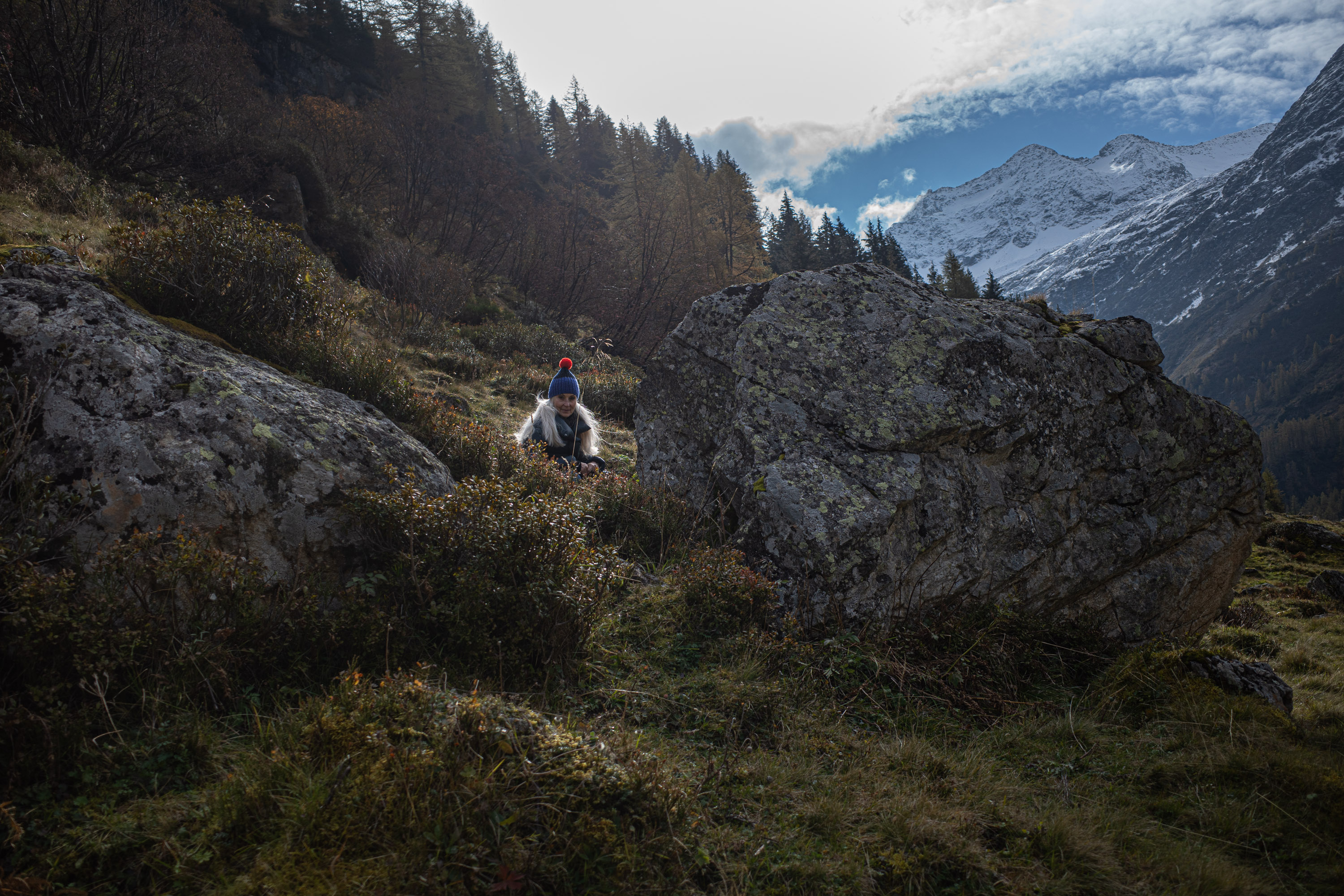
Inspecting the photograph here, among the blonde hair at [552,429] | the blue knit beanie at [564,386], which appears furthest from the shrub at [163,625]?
the blue knit beanie at [564,386]

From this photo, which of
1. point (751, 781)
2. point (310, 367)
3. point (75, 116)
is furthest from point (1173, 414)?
point (75, 116)

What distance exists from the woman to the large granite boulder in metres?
0.93

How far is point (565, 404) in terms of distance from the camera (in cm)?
746

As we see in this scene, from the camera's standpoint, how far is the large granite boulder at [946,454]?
4766 millimetres

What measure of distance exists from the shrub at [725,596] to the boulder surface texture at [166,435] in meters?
2.33

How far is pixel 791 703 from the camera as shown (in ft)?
11.3

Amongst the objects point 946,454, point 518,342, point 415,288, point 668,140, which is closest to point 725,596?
point 946,454

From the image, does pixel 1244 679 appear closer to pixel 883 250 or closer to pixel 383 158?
pixel 383 158

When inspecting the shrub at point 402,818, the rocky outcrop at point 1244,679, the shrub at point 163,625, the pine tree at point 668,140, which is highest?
the pine tree at point 668,140

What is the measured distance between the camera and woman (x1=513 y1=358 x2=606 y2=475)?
7.22 m

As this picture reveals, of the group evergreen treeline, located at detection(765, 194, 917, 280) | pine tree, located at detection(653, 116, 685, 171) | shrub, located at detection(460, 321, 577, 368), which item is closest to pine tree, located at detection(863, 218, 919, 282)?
evergreen treeline, located at detection(765, 194, 917, 280)

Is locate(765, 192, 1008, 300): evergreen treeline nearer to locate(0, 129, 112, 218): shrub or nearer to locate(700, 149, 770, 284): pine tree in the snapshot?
locate(700, 149, 770, 284): pine tree

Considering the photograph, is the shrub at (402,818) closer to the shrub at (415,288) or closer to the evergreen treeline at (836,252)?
the shrub at (415,288)

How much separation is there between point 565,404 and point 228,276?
370 cm
